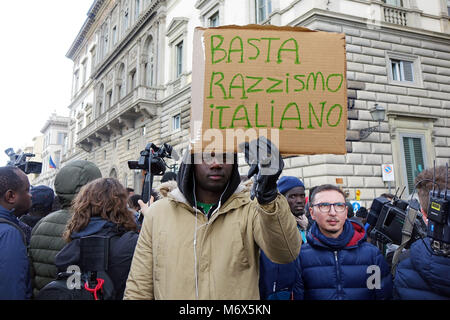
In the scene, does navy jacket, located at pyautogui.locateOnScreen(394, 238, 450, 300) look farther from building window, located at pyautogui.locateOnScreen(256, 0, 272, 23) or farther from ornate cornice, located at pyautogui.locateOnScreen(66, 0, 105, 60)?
ornate cornice, located at pyautogui.locateOnScreen(66, 0, 105, 60)

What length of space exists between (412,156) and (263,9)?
7030mm

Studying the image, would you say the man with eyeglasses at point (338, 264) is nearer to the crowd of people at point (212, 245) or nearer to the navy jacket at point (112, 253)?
the crowd of people at point (212, 245)

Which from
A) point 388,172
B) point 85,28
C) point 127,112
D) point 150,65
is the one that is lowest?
point 388,172

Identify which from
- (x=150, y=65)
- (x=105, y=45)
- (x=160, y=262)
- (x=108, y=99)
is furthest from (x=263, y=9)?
(x=105, y=45)

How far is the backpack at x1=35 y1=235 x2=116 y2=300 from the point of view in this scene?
1749 mm

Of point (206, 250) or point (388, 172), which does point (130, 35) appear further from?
point (206, 250)

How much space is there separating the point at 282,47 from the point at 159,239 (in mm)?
1151

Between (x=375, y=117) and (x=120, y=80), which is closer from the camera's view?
(x=375, y=117)

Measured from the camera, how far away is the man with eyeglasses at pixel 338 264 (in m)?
2.02

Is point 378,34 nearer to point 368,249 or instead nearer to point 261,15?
point 261,15

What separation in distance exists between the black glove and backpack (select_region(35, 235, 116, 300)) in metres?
1.07

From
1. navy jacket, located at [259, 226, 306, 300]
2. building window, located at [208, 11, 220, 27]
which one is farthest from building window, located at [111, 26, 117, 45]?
navy jacket, located at [259, 226, 306, 300]

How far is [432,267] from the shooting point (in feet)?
5.26

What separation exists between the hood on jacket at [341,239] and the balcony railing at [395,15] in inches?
413
